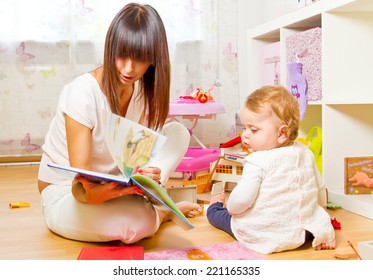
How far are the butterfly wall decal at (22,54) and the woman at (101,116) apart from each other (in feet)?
4.27

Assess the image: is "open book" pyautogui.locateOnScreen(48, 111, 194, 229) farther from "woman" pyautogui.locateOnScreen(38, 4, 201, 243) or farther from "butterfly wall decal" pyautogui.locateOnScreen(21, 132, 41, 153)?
"butterfly wall decal" pyautogui.locateOnScreen(21, 132, 41, 153)

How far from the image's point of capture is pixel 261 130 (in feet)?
3.55

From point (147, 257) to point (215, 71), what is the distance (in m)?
1.72

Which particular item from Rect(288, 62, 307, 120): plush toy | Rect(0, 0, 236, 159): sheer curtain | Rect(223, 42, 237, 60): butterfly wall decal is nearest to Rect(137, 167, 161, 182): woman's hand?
Rect(288, 62, 307, 120): plush toy

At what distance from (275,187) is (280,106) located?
0.17 meters

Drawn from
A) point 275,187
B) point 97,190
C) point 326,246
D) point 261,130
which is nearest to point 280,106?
point 261,130

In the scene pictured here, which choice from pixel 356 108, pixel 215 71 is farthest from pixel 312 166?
pixel 215 71

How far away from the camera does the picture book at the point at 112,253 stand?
97 cm

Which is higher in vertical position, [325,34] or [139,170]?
[325,34]

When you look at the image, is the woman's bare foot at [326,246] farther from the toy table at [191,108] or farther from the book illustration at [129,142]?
the toy table at [191,108]

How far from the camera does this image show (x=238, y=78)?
2674 millimetres

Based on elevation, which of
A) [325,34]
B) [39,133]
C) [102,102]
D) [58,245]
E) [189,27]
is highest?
[189,27]

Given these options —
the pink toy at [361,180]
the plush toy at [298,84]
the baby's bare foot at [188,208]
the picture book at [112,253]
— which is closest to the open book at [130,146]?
the picture book at [112,253]
